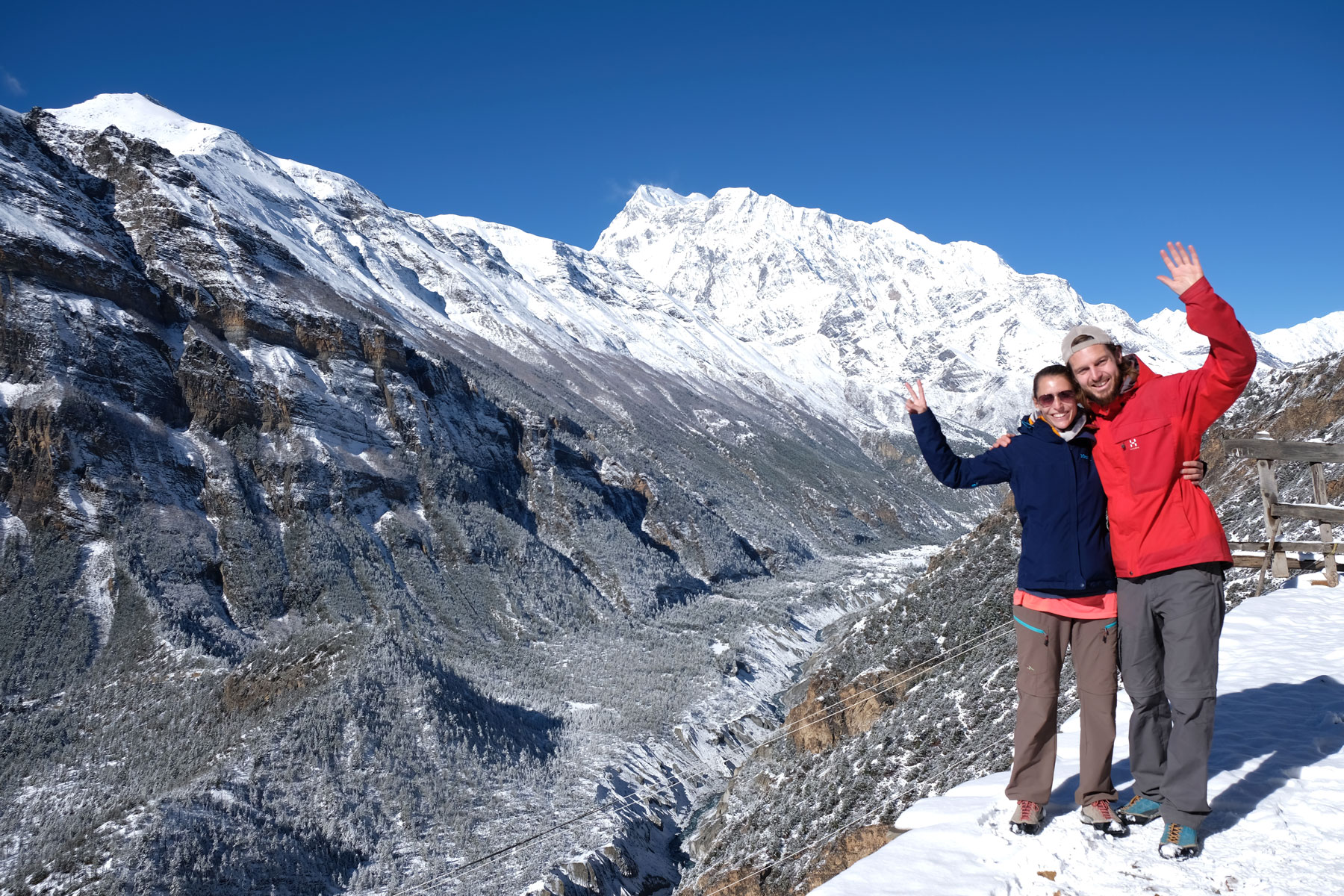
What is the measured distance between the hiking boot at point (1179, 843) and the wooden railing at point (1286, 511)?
19.3 feet

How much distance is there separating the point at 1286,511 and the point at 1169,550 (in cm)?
639

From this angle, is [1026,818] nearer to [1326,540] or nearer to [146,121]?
[1326,540]

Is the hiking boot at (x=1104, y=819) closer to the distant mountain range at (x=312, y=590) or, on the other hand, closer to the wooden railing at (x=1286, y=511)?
the wooden railing at (x=1286, y=511)

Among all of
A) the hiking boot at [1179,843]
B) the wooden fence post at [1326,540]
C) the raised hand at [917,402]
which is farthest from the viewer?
the wooden fence post at [1326,540]

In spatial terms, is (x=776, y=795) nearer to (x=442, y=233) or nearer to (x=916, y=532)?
(x=916, y=532)

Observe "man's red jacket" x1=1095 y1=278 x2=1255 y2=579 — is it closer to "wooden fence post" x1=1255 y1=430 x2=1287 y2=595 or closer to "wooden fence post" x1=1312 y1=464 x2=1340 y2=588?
"wooden fence post" x1=1255 y1=430 x2=1287 y2=595

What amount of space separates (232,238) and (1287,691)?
83.0 m

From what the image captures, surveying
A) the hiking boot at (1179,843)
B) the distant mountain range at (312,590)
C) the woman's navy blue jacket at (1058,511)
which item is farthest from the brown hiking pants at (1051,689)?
the distant mountain range at (312,590)

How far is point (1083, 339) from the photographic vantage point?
213 inches

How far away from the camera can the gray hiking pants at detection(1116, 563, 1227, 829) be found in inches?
188

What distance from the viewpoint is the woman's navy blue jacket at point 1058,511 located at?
5215 mm

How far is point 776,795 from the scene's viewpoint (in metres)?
22.4

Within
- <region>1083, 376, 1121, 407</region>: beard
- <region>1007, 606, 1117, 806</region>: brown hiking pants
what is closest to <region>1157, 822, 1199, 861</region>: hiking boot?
<region>1007, 606, 1117, 806</region>: brown hiking pants

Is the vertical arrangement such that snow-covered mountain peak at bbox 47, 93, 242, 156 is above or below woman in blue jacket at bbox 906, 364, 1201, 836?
above
